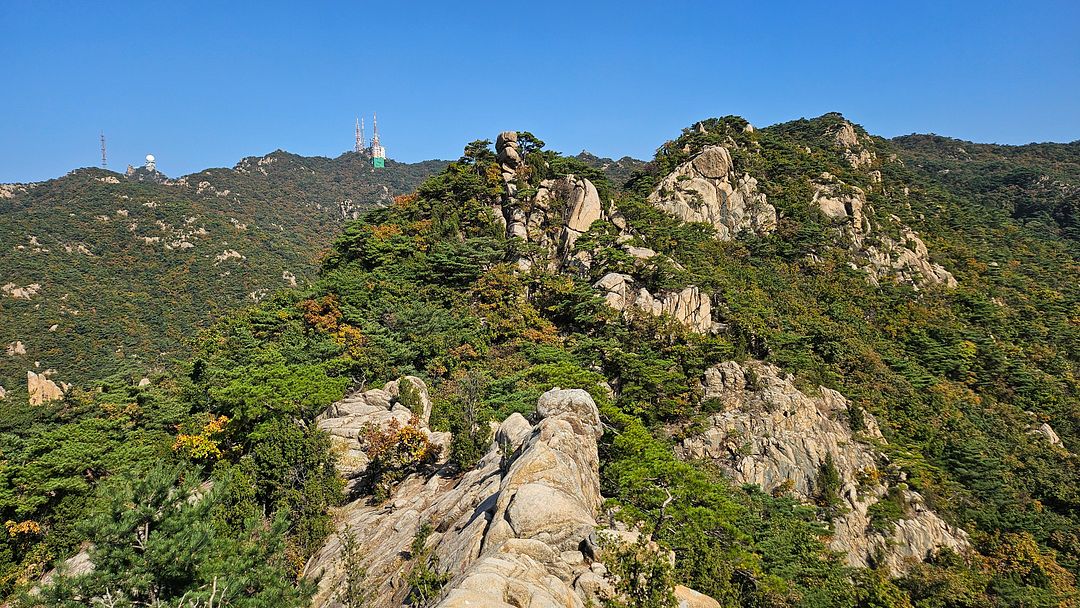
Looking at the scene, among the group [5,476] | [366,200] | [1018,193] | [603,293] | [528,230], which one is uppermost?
[366,200]

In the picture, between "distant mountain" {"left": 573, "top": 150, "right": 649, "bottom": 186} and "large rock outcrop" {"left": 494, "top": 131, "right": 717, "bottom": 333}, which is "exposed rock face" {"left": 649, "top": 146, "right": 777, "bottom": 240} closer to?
"large rock outcrop" {"left": 494, "top": 131, "right": 717, "bottom": 333}

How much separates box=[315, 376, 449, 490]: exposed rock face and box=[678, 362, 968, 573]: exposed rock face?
47.7ft

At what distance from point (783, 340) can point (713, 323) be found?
503 cm

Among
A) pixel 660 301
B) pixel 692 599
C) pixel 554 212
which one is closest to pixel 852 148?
pixel 554 212

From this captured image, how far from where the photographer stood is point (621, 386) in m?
28.0

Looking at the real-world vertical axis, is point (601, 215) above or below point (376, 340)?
above

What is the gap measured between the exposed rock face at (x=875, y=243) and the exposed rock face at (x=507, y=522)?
45.2 meters

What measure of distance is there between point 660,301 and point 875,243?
30572mm

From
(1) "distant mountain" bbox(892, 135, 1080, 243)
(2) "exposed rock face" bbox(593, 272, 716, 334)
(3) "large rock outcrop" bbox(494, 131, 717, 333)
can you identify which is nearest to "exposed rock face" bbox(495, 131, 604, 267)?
(3) "large rock outcrop" bbox(494, 131, 717, 333)

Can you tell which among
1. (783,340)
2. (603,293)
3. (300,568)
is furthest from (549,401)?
(783,340)

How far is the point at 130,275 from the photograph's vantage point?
70.2 metres

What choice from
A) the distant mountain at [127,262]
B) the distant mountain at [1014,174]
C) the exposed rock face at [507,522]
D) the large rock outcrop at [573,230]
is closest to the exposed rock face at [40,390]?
the distant mountain at [127,262]

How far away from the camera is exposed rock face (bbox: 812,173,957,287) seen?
48781 mm

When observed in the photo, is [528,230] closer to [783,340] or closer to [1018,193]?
[783,340]
